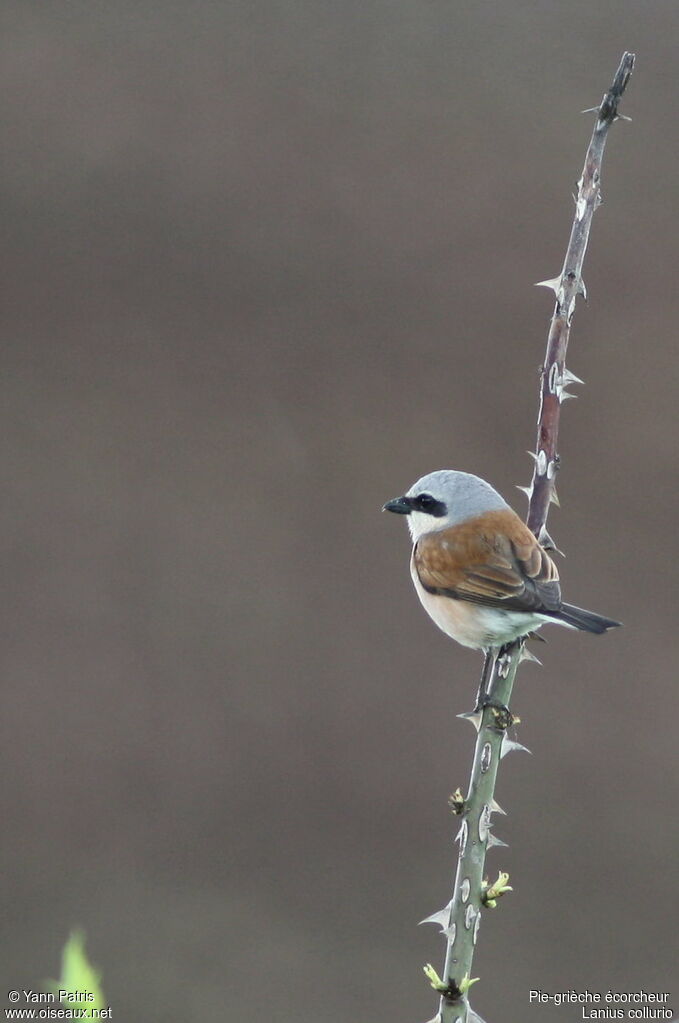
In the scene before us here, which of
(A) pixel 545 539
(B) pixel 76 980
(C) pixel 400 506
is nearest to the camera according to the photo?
(B) pixel 76 980

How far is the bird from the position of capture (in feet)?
7.32

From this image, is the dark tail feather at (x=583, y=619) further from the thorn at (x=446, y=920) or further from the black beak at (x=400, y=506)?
the thorn at (x=446, y=920)

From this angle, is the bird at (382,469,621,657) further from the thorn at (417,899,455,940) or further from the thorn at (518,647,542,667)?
the thorn at (417,899,455,940)

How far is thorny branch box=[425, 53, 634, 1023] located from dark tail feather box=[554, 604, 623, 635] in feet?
0.66

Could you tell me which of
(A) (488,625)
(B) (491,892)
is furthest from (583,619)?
(B) (491,892)

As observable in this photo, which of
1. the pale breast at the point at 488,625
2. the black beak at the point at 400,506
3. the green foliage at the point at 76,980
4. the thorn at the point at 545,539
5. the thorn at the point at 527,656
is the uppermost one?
the black beak at the point at 400,506

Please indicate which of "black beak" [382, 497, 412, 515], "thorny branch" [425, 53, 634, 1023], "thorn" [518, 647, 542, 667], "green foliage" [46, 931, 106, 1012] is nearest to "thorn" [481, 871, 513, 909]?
"thorny branch" [425, 53, 634, 1023]

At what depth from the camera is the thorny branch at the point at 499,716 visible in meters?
1.39

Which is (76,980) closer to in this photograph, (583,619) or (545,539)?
(545,539)

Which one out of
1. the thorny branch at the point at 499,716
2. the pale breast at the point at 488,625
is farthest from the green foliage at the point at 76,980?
the pale breast at the point at 488,625

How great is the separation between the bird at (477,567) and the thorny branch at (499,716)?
0.90 ft

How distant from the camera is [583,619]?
85.1 inches

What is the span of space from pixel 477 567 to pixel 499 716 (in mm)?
838

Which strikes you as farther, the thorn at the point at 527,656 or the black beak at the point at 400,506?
the black beak at the point at 400,506
